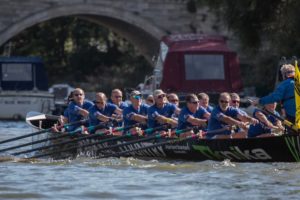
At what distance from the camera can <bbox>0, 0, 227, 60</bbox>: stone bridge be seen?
40.5m

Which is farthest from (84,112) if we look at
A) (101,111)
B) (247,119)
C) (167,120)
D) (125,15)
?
(125,15)

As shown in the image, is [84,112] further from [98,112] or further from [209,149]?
[209,149]

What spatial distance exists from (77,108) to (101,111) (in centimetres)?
59

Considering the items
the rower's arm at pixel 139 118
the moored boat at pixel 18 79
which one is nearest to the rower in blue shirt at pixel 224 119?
the rower's arm at pixel 139 118

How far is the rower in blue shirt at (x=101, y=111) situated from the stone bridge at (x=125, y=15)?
72.3ft

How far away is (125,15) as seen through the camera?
41.2 metres

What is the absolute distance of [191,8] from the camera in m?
42.3

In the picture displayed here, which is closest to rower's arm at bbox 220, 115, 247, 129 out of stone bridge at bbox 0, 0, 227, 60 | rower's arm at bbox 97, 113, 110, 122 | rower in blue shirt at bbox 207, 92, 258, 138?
rower in blue shirt at bbox 207, 92, 258, 138

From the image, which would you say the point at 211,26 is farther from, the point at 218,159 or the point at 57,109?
the point at 218,159

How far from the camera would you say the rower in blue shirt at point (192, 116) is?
16703mm

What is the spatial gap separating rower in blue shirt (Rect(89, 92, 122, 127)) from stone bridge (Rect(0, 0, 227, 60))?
22026mm

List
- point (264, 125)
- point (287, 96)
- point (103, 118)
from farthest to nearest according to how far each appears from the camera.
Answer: point (103, 118) < point (264, 125) < point (287, 96)

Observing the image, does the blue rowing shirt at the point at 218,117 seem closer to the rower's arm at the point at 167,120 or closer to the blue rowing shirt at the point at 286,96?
the blue rowing shirt at the point at 286,96

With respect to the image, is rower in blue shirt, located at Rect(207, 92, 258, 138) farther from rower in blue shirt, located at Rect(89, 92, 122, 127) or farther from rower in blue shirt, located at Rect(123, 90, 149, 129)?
rower in blue shirt, located at Rect(89, 92, 122, 127)
